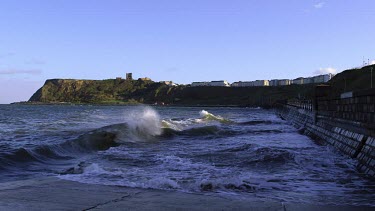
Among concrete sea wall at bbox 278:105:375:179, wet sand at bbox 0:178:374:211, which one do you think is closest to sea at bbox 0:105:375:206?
concrete sea wall at bbox 278:105:375:179

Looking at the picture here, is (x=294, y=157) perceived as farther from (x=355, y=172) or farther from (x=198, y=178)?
(x=198, y=178)

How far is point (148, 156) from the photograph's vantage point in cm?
1463

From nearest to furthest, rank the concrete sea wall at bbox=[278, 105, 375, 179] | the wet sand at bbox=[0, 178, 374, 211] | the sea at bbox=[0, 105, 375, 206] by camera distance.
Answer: the wet sand at bbox=[0, 178, 374, 211] → the sea at bbox=[0, 105, 375, 206] → the concrete sea wall at bbox=[278, 105, 375, 179]

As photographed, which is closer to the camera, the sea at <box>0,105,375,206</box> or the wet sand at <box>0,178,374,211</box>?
the wet sand at <box>0,178,374,211</box>

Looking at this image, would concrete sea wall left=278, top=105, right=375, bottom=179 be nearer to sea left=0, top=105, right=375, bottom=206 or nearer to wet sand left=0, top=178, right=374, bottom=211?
sea left=0, top=105, right=375, bottom=206

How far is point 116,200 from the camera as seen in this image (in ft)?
22.6

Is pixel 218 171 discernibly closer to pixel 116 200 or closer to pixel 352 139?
pixel 116 200

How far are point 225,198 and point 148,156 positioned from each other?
25.1 feet

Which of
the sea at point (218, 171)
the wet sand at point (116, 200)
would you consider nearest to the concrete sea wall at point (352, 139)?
the sea at point (218, 171)

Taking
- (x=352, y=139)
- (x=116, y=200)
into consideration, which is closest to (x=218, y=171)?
(x=116, y=200)

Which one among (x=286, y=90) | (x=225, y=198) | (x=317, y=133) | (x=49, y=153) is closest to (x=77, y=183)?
(x=225, y=198)

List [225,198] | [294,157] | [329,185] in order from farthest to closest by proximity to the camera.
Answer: [294,157]
[329,185]
[225,198]

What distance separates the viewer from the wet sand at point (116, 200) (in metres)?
6.37

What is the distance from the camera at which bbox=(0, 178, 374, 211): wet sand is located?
6.37 metres
